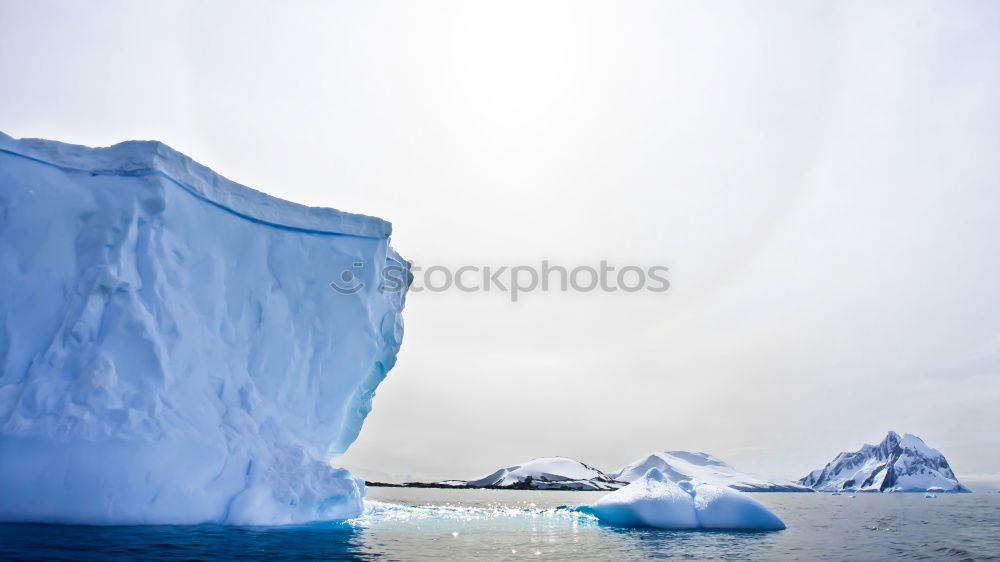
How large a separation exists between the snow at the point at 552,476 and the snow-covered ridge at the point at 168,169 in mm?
119005

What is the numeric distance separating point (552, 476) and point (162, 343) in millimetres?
130082

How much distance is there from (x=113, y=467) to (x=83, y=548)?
3158 mm

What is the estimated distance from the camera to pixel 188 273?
16188 mm

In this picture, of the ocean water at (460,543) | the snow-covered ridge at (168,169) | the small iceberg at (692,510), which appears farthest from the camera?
the small iceberg at (692,510)

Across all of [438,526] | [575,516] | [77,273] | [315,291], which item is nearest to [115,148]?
[77,273]

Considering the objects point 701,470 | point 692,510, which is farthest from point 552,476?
point 692,510

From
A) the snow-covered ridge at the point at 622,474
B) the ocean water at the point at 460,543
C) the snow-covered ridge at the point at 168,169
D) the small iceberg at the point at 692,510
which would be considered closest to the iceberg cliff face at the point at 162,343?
the snow-covered ridge at the point at 168,169

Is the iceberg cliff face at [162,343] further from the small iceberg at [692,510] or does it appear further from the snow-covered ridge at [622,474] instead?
the snow-covered ridge at [622,474]

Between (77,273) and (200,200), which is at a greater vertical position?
(200,200)

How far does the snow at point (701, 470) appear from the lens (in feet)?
488

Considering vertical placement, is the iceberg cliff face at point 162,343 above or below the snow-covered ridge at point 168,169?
below

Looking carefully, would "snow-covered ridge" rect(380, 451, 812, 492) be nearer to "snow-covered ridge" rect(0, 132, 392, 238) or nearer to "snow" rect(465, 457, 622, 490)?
"snow" rect(465, 457, 622, 490)

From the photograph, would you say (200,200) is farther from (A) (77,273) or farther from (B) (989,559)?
(B) (989,559)

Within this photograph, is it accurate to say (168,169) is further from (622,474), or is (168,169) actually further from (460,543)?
(622,474)
